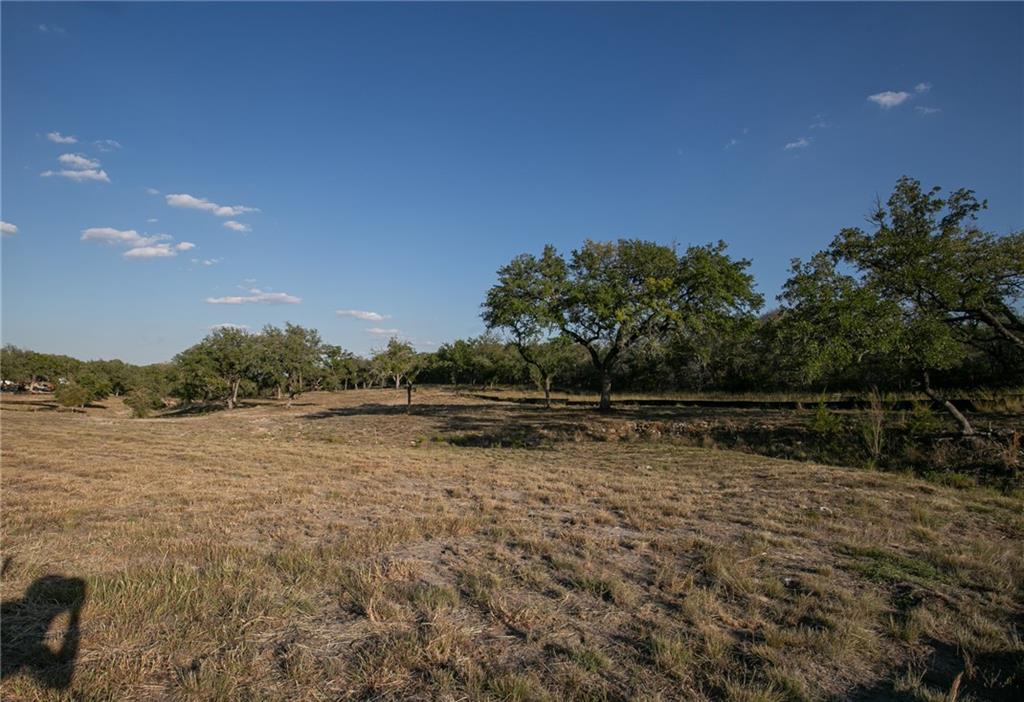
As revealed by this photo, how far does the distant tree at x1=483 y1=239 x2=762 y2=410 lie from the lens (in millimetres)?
22484

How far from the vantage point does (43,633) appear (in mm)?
3820

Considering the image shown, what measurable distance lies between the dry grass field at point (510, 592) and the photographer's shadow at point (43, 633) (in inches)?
0.8

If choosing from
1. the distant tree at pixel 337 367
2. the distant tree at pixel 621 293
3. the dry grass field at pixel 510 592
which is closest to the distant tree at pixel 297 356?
the distant tree at pixel 337 367

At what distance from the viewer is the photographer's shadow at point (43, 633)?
334 cm

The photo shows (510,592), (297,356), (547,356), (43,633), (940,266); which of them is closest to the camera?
(43,633)

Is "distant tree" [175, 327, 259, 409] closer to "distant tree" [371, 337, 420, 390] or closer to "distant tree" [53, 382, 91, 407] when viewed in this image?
"distant tree" [53, 382, 91, 407]

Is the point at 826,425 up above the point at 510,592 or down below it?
above

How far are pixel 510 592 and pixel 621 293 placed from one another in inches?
776

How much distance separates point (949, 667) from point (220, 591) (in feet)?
20.1

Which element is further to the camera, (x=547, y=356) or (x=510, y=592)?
(x=547, y=356)

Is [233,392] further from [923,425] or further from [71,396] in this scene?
[923,425]

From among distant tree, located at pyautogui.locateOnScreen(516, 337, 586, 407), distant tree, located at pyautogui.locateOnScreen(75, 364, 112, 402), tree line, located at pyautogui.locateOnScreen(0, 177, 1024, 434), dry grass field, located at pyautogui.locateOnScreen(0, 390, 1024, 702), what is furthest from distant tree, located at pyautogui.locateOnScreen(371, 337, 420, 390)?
distant tree, located at pyautogui.locateOnScreen(75, 364, 112, 402)

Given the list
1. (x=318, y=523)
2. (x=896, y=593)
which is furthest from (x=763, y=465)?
(x=318, y=523)

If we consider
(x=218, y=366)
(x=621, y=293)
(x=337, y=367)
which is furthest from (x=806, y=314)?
(x=337, y=367)
